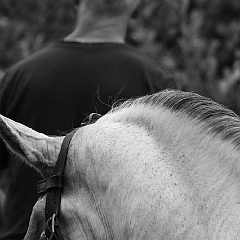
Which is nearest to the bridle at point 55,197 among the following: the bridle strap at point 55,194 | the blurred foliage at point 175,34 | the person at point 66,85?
the bridle strap at point 55,194

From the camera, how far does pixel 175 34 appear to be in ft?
24.7

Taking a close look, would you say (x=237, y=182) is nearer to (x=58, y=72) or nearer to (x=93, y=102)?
(x=93, y=102)

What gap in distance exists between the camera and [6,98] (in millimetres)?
2949

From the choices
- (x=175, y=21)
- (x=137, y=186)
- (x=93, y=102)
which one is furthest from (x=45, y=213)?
(x=175, y=21)

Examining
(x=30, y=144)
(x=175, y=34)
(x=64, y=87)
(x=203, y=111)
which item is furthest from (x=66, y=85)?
(x=175, y=34)

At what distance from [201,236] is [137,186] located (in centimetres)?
20

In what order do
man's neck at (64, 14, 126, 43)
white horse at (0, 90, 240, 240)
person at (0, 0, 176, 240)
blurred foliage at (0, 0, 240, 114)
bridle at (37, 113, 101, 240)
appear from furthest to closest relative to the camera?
blurred foliage at (0, 0, 240, 114), man's neck at (64, 14, 126, 43), person at (0, 0, 176, 240), bridle at (37, 113, 101, 240), white horse at (0, 90, 240, 240)

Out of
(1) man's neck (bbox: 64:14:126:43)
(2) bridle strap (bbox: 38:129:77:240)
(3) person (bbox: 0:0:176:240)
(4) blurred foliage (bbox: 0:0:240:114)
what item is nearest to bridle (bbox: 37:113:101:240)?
(2) bridle strap (bbox: 38:129:77:240)

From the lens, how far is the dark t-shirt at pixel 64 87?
2799mm

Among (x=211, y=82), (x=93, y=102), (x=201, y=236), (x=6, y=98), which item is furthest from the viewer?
(x=211, y=82)

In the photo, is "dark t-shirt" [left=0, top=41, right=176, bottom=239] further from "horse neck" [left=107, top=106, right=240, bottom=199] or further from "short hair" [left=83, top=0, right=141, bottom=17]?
"horse neck" [left=107, top=106, right=240, bottom=199]

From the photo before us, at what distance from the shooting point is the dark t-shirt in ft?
9.18

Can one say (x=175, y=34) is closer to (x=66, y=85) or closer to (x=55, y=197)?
(x=66, y=85)

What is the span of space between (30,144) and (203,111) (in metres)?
0.46
